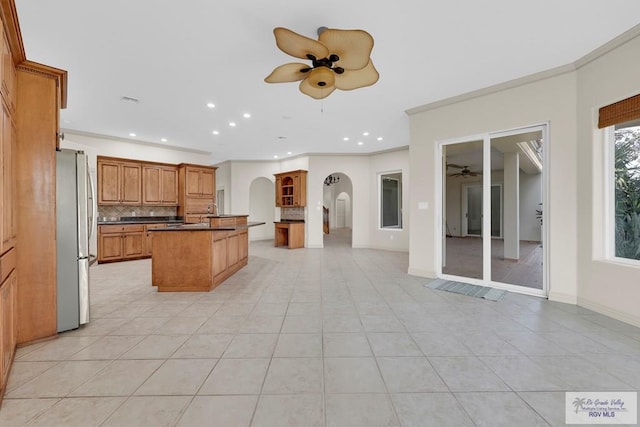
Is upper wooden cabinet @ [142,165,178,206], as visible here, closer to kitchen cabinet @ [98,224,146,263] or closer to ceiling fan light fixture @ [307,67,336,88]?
kitchen cabinet @ [98,224,146,263]

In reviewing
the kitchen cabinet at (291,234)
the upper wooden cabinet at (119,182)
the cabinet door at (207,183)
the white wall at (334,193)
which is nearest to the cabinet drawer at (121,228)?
the upper wooden cabinet at (119,182)

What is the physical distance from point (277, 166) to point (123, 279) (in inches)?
229

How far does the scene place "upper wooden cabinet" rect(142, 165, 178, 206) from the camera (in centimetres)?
660

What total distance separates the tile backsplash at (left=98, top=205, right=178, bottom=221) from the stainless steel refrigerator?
439 centimetres

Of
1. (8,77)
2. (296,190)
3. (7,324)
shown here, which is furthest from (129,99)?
(296,190)

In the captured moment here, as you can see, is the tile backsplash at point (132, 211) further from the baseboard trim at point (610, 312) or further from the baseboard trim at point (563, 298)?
the baseboard trim at point (610, 312)

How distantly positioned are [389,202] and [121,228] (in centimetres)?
703

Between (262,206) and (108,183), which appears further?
(262,206)

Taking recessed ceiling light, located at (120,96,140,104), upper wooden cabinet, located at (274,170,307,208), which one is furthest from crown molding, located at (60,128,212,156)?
recessed ceiling light, located at (120,96,140,104)

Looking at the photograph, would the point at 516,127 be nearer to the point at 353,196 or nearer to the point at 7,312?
the point at 353,196

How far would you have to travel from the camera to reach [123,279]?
14.8ft

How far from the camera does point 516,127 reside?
145 inches

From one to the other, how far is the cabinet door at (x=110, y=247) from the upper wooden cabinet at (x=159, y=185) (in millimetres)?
1092

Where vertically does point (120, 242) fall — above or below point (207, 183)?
below
